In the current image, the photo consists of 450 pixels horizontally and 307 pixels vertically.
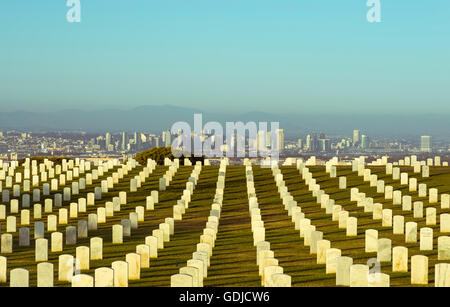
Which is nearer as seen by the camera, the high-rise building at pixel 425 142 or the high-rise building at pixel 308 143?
the high-rise building at pixel 425 142

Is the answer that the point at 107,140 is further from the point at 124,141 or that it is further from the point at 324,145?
the point at 324,145

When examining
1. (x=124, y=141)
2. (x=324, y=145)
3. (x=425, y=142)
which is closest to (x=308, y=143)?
(x=324, y=145)

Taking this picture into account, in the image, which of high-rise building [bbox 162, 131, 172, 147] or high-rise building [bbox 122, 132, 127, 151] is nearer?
high-rise building [bbox 162, 131, 172, 147]

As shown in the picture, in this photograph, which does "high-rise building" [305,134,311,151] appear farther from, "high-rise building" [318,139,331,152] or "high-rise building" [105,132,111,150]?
"high-rise building" [105,132,111,150]

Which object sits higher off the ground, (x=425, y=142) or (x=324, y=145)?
(x=425, y=142)

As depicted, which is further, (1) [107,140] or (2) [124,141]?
(1) [107,140]

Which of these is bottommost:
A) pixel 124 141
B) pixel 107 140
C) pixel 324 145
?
pixel 324 145

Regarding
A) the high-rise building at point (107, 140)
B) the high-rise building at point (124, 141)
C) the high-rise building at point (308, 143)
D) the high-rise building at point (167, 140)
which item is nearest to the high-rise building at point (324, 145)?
the high-rise building at point (308, 143)

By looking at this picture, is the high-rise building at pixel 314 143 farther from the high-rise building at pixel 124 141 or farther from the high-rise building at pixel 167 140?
the high-rise building at pixel 124 141

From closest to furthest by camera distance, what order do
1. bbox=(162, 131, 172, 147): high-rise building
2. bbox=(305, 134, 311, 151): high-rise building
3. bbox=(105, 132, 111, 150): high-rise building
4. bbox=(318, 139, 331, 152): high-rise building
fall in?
bbox=(162, 131, 172, 147): high-rise building → bbox=(318, 139, 331, 152): high-rise building → bbox=(305, 134, 311, 151): high-rise building → bbox=(105, 132, 111, 150): high-rise building

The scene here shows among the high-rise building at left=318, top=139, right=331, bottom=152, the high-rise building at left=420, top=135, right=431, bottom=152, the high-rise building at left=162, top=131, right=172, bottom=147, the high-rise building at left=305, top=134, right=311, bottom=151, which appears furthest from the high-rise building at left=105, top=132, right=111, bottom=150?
the high-rise building at left=420, top=135, right=431, bottom=152

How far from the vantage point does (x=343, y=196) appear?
116ft

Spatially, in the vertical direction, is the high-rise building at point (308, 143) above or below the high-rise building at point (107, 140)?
below
